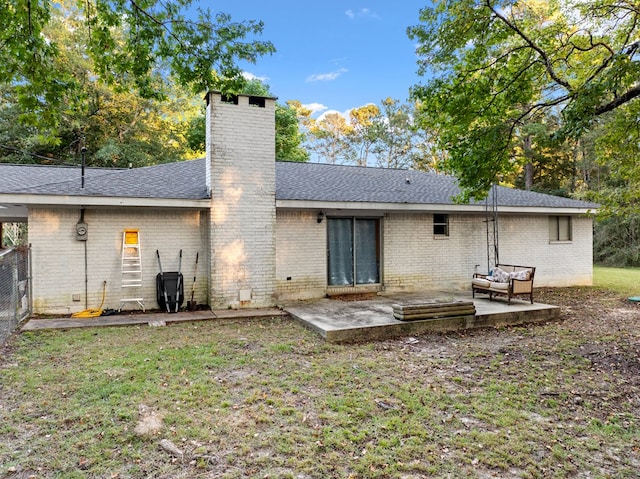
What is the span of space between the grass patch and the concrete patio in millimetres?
387

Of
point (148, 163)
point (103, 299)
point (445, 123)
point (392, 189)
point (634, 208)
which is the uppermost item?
point (148, 163)

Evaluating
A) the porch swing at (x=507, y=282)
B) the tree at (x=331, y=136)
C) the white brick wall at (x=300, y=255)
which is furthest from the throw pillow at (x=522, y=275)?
the tree at (x=331, y=136)

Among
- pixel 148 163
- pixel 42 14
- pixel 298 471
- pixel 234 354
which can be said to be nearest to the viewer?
pixel 298 471

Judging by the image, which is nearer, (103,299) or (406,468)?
(406,468)

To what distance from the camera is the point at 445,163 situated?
8266 millimetres

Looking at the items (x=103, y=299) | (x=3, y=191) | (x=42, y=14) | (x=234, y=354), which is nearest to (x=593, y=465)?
(x=234, y=354)

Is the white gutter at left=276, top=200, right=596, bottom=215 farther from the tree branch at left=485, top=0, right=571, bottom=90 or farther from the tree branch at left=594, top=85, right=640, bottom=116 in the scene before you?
the tree branch at left=594, top=85, right=640, bottom=116

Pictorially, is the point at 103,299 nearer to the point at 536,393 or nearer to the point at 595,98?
the point at 536,393

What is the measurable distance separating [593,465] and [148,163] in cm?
2333

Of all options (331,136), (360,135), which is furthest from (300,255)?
(331,136)

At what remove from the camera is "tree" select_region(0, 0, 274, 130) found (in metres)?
4.29

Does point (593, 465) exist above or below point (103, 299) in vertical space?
below

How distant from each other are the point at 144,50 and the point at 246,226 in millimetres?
4358

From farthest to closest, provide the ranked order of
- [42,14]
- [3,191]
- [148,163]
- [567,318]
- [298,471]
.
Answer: [148,163] → [567,318] → [3,191] → [42,14] → [298,471]
